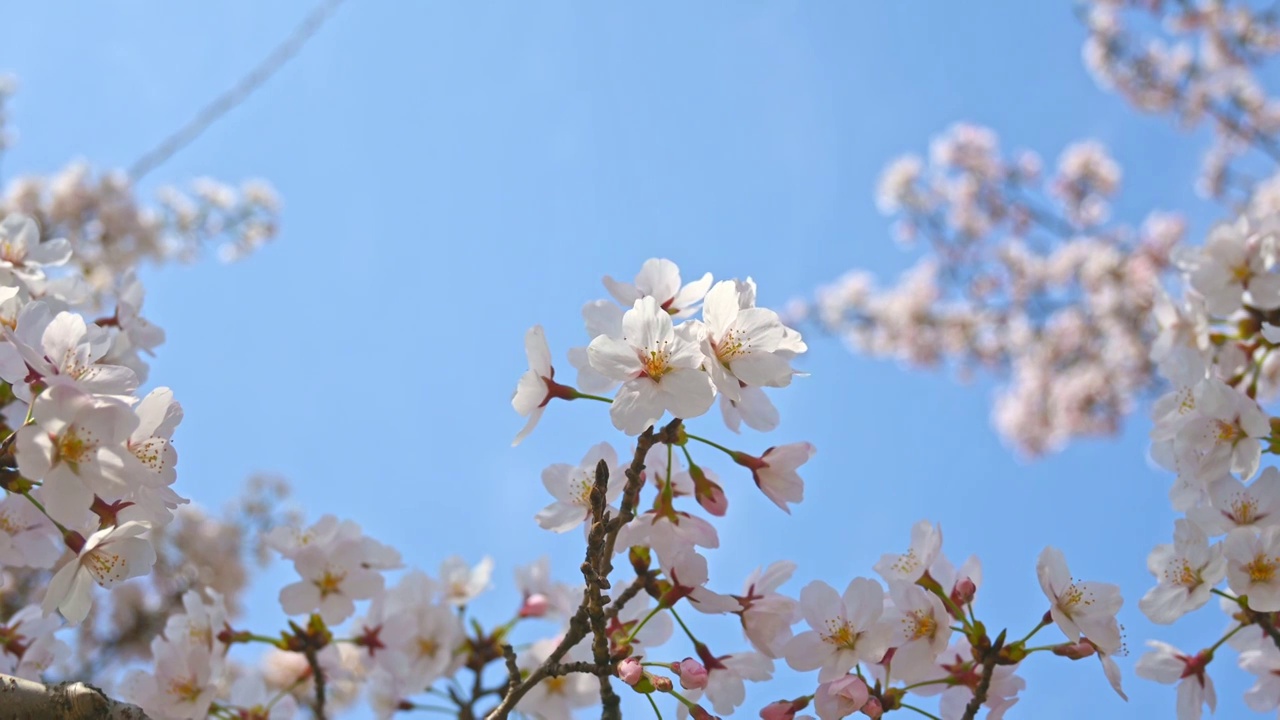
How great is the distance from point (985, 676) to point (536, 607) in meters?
1.31

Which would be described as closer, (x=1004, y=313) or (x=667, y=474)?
(x=667, y=474)

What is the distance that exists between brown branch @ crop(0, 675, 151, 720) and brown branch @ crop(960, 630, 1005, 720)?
148 centimetres

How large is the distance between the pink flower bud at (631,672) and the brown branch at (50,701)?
32.8 inches

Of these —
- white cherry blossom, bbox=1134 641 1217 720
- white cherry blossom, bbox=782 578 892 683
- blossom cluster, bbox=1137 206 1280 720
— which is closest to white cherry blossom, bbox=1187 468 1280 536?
blossom cluster, bbox=1137 206 1280 720

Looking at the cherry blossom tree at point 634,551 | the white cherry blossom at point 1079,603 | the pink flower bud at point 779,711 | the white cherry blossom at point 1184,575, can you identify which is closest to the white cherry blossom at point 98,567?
the cherry blossom tree at point 634,551

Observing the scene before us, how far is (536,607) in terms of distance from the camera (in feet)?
8.61

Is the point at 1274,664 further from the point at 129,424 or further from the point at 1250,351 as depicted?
the point at 129,424

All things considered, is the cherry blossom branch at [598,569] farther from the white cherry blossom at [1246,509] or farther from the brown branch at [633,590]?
the white cherry blossom at [1246,509]

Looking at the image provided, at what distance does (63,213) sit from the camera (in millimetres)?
8453

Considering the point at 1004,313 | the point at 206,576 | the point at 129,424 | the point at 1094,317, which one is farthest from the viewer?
the point at 1004,313

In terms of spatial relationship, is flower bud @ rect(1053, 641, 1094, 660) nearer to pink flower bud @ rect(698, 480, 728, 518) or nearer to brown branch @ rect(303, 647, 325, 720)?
pink flower bud @ rect(698, 480, 728, 518)

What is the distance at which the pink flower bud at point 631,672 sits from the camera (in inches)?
60.4

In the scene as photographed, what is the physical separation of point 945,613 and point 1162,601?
504 millimetres

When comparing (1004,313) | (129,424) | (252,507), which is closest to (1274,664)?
(129,424)
